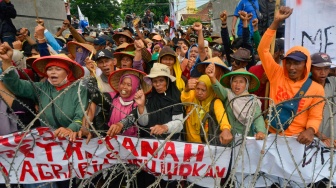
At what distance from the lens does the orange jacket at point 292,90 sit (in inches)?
114

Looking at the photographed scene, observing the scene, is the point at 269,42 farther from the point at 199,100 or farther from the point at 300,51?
the point at 199,100

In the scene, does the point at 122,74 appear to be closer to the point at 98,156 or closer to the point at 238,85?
the point at 98,156

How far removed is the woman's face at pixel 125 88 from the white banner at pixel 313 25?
6.09 ft

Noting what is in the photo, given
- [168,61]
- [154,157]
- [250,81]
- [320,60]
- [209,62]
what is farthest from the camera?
[168,61]

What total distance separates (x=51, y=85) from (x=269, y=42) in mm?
2352

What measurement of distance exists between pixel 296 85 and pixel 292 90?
7 cm

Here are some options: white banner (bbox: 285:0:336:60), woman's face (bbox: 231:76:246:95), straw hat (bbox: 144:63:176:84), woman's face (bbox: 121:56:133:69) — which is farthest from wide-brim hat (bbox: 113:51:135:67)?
white banner (bbox: 285:0:336:60)

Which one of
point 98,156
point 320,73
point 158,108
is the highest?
point 320,73

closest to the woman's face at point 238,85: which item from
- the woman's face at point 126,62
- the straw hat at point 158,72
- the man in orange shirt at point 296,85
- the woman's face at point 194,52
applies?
the man in orange shirt at point 296,85

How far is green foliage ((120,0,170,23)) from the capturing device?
2481 inches

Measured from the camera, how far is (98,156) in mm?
3006

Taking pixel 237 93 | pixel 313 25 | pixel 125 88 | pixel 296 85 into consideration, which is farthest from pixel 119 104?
pixel 313 25

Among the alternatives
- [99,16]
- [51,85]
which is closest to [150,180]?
[51,85]

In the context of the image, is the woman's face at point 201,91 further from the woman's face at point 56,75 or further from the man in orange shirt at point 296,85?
the woman's face at point 56,75
